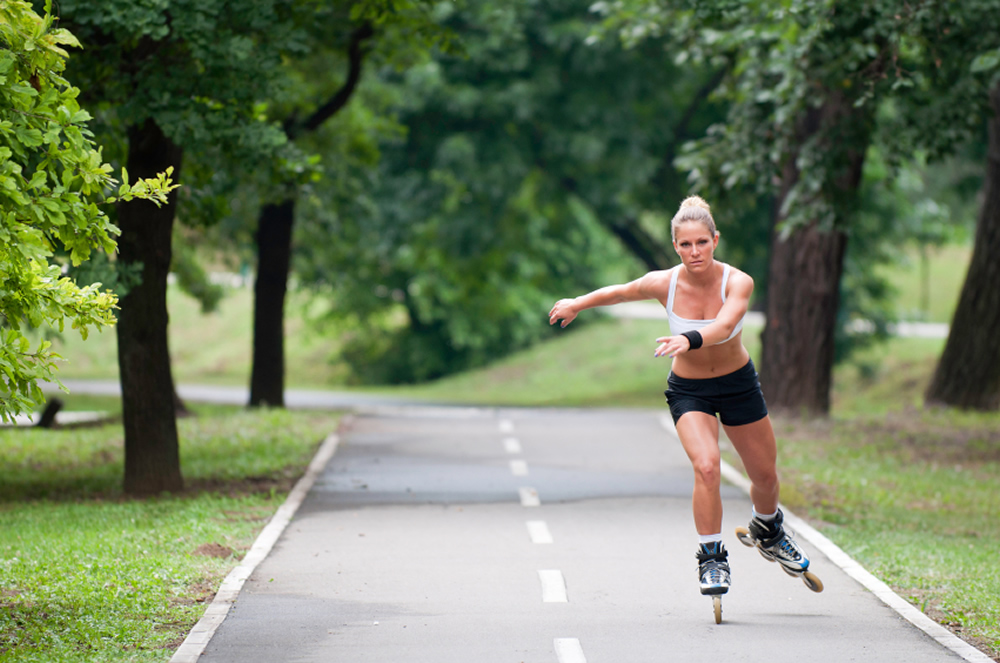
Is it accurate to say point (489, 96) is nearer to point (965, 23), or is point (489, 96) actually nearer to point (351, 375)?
point (965, 23)


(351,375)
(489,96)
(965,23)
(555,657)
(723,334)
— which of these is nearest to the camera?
(555,657)

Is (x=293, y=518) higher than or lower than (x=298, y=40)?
lower

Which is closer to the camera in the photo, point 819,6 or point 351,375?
point 819,6

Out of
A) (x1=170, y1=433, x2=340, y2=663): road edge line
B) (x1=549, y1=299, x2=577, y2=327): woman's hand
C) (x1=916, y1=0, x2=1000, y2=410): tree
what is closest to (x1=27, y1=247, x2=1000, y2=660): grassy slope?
(x1=916, y1=0, x2=1000, y2=410): tree

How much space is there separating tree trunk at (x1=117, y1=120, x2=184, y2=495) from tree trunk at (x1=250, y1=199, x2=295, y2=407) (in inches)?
323

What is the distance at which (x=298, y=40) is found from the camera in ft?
34.8

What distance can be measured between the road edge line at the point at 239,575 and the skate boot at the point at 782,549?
9.47ft

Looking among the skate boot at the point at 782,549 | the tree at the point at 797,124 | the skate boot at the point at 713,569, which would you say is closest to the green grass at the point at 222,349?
the tree at the point at 797,124

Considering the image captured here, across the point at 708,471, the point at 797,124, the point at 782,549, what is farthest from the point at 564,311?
A: the point at 797,124

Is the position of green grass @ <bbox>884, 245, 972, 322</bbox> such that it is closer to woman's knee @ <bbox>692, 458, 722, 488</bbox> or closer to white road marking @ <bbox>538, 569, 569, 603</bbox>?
white road marking @ <bbox>538, 569, 569, 603</bbox>

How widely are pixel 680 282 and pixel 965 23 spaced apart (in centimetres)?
706

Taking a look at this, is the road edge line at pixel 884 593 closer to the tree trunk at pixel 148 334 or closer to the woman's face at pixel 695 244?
the woman's face at pixel 695 244

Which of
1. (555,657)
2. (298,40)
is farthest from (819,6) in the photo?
(555,657)

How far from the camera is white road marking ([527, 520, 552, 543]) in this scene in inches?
354
